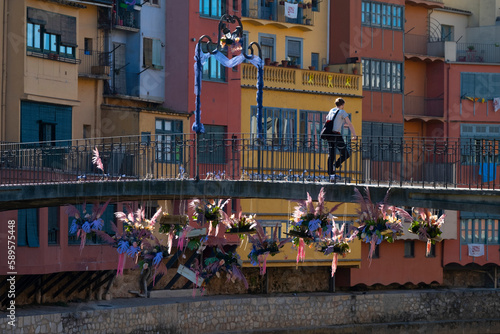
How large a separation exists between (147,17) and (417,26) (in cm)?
1561

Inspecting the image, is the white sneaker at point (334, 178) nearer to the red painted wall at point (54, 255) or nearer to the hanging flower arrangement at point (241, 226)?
the hanging flower arrangement at point (241, 226)

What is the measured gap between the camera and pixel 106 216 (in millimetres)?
52250

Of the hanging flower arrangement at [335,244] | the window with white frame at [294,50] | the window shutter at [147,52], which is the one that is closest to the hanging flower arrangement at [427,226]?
the hanging flower arrangement at [335,244]

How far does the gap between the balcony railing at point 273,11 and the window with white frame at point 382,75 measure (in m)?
3.71

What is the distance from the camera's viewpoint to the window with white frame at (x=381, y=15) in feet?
210

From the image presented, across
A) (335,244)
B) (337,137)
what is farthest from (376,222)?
(337,137)

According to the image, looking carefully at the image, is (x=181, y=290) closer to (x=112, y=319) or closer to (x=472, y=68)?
(x=112, y=319)

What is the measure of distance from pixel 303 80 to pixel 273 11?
2.82m

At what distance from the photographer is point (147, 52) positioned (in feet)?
183

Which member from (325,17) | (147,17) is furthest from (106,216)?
(325,17)

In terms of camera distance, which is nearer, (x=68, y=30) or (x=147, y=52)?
(x=68, y=30)

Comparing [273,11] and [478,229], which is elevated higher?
[273,11]

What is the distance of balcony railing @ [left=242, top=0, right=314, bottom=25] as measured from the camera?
5916 centimetres

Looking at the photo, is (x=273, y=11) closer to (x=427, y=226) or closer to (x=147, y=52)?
(x=147, y=52)
